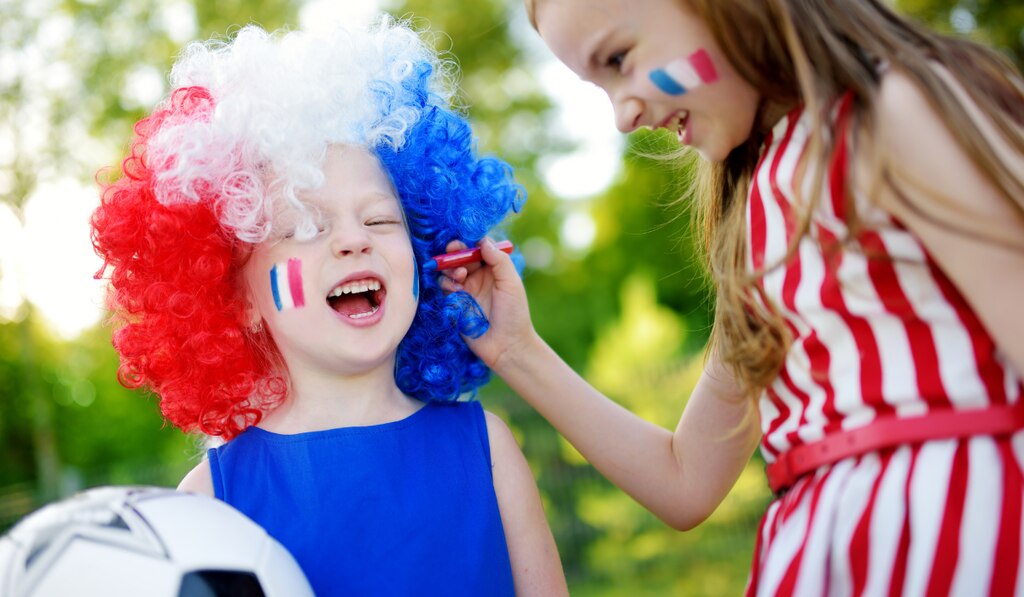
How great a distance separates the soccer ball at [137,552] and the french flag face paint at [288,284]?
0.52 meters

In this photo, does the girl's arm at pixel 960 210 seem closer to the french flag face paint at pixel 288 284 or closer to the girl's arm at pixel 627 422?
the girl's arm at pixel 627 422

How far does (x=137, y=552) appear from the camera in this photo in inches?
61.6

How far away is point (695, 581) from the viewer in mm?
6750

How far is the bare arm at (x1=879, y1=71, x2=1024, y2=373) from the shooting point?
4.40ft

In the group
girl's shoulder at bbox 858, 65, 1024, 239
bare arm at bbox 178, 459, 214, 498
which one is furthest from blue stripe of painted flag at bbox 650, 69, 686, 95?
bare arm at bbox 178, 459, 214, 498

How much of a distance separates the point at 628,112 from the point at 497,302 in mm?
730

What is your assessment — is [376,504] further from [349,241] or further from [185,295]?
[185,295]

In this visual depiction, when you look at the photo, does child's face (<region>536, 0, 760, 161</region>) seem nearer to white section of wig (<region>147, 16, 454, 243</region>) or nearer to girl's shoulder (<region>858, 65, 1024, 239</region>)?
girl's shoulder (<region>858, 65, 1024, 239</region>)

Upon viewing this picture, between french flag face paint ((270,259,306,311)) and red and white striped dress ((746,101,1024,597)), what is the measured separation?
3.31 feet

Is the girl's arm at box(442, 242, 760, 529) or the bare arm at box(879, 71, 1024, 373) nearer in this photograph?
the bare arm at box(879, 71, 1024, 373)

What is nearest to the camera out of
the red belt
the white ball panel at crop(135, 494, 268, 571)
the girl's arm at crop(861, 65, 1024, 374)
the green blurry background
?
the girl's arm at crop(861, 65, 1024, 374)

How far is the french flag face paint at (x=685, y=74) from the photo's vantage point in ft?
5.45


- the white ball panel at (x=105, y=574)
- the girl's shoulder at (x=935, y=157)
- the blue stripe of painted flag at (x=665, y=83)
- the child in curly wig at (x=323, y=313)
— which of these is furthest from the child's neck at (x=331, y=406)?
the girl's shoulder at (x=935, y=157)

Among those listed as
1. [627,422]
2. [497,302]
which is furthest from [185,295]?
[627,422]
